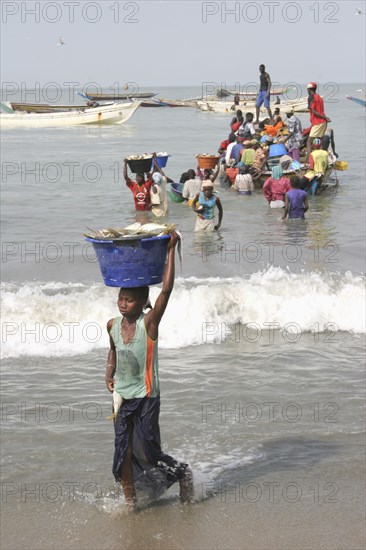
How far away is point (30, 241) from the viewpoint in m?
12.6

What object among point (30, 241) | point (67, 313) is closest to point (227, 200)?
point (30, 241)

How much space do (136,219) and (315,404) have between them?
9055 mm

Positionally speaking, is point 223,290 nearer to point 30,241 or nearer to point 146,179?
point 30,241

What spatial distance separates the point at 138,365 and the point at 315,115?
12.3m

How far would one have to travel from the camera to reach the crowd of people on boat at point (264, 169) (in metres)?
13.6

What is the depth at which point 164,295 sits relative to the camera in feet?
12.6

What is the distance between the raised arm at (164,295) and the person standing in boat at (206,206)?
804 cm

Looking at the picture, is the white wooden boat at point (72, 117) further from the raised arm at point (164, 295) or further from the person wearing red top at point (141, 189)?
the raised arm at point (164, 295)

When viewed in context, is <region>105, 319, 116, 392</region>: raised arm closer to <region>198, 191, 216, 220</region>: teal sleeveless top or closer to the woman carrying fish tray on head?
the woman carrying fish tray on head

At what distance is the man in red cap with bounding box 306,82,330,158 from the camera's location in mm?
15211

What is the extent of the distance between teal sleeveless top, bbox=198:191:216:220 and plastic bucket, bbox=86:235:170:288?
8255 mm

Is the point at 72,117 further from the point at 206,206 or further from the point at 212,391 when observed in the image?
the point at 212,391

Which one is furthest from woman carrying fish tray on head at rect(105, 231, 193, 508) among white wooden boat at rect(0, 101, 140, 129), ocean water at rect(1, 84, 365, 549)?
white wooden boat at rect(0, 101, 140, 129)

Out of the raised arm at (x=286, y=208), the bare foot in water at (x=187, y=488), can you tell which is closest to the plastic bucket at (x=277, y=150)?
the raised arm at (x=286, y=208)
